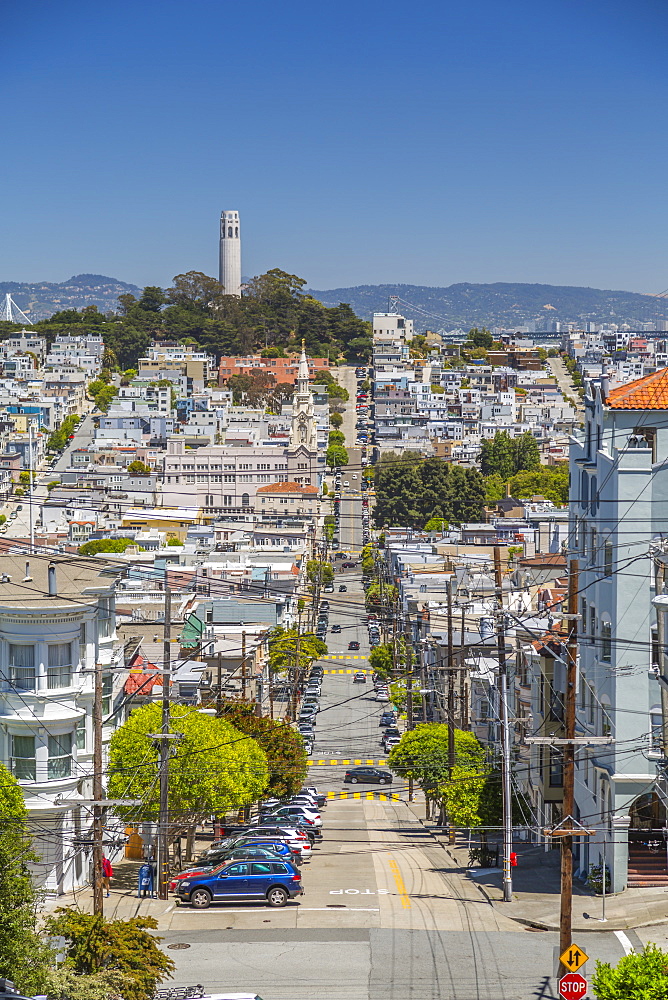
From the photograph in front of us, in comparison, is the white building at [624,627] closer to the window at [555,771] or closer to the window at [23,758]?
the window at [555,771]

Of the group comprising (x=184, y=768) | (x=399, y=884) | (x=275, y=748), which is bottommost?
(x=399, y=884)

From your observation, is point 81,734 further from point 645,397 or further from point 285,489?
point 285,489

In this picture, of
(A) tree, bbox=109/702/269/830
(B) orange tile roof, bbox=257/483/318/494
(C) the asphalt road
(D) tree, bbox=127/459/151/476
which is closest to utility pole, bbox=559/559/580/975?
(C) the asphalt road

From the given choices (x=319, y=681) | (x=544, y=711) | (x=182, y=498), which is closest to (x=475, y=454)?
(x=182, y=498)

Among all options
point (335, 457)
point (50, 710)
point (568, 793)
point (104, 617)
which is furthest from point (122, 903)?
point (335, 457)

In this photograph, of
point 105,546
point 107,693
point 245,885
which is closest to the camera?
point 245,885

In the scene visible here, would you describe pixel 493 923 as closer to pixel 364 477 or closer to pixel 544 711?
pixel 544 711
